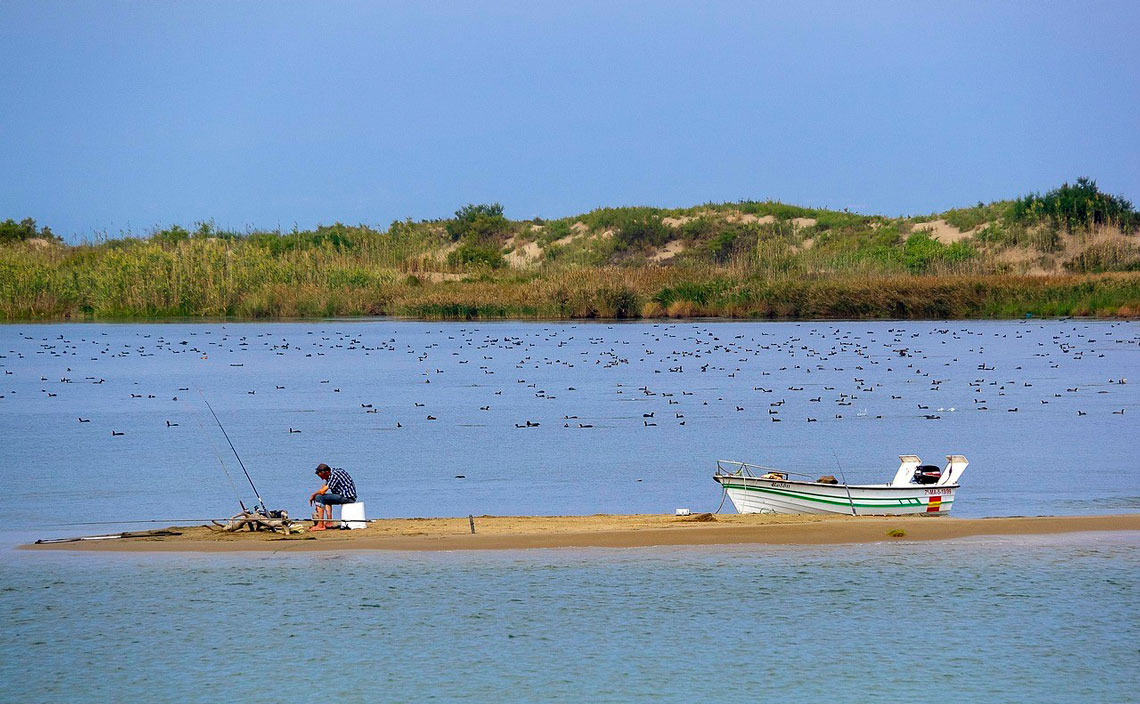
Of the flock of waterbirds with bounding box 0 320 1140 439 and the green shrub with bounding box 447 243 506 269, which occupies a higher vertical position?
A: the green shrub with bounding box 447 243 506 269

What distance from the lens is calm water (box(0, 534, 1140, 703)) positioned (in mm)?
11664

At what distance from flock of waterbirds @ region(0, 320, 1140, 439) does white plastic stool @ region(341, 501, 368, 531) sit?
11.2 meters

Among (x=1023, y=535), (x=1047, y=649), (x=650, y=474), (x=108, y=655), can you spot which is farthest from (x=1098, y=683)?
(x=650, y=474)

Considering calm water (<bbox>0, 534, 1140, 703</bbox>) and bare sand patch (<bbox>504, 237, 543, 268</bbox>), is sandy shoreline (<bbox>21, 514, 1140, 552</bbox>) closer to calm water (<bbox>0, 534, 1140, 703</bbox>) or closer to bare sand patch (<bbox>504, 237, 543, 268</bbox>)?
calm water (<bbox>0, 534, 1140, 703</bbox>)

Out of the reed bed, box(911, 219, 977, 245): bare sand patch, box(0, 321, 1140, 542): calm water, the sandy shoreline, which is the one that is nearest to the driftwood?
the sandy shoreline

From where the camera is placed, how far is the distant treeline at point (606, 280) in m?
67.1

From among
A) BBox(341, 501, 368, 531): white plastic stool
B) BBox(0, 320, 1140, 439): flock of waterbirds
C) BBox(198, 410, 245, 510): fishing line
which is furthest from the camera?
BBox(0, 320, 1140, 439): flock of waterbirds

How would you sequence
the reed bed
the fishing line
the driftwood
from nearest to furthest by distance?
the driftwood, the fishing line, the reed bed

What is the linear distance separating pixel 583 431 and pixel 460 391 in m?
9.40

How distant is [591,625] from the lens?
43.8 feet

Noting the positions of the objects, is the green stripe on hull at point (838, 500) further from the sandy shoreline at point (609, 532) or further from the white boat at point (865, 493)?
the sandy shoreline at point (609, 532)

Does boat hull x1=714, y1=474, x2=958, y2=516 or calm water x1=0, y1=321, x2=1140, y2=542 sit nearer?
boat hull x1=714, y1=474, x2=958, y2=516

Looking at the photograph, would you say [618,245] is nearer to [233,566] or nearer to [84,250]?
[84,250]

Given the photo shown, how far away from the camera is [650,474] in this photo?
843 inches
